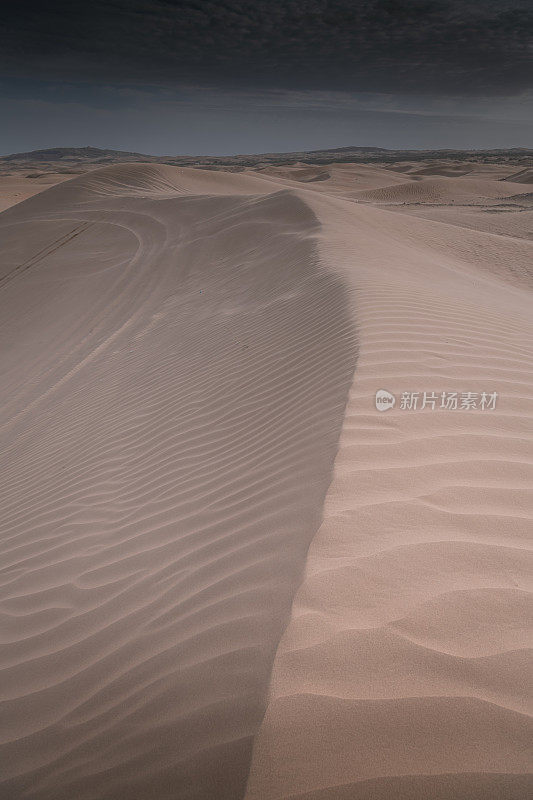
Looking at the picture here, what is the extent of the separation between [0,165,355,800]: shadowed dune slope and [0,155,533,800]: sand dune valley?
0.01 m

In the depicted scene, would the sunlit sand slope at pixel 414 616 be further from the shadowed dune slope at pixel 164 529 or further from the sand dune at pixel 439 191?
the sand dune at pixel 439 191

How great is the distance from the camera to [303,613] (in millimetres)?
1806

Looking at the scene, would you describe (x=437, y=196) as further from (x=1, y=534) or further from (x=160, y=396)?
(x=1, y=534)

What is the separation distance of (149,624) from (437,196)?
29087mm

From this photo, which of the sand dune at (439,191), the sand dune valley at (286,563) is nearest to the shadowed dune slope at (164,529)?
the sand dune valley at (286,563)

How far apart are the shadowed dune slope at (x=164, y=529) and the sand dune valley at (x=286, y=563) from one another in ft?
0.04

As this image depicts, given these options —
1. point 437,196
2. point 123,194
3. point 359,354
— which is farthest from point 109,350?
point 437,196

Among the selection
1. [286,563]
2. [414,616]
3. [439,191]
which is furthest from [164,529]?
[439,191]

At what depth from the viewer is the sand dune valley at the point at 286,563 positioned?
1.53 m

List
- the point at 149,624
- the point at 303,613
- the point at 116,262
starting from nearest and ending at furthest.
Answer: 1. the point at 303,613
2. the point at 149,624
3. the point at 116,262

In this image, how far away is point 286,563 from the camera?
6.78ft

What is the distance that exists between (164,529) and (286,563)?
0.92 metres

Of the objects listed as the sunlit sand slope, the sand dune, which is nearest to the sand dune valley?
the sunlit sand slope

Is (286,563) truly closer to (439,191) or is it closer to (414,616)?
(414,616)
